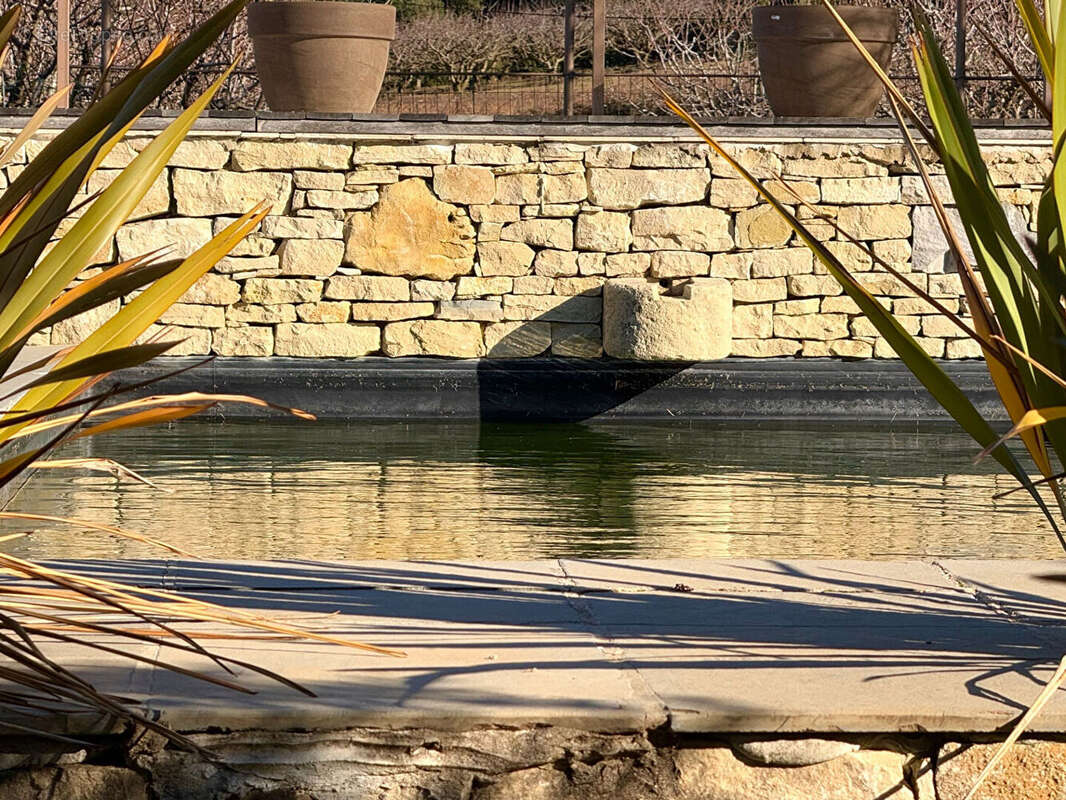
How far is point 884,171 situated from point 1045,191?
21.2 ft

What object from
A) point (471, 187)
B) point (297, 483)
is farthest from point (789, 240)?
point (297, 483)

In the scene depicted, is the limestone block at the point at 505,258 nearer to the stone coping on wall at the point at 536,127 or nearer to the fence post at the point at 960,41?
the stone coping on wall at the point at 536,127

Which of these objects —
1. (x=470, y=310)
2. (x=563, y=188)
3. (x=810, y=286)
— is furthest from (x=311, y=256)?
(x=810, y=286)

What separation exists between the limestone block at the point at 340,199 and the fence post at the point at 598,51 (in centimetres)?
150

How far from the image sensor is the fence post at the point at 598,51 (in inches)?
345

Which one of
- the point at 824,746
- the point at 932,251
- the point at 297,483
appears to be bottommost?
the point at 824,746

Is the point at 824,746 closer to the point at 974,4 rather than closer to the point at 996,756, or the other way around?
the point at 996,756

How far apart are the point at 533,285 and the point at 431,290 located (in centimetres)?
62

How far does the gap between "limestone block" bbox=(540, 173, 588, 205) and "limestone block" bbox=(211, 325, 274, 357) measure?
1841mm

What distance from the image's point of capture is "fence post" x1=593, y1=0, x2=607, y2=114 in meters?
8.77

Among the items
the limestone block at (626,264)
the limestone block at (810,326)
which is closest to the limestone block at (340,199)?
the limestone block at (626,264)

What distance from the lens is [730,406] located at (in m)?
8.60

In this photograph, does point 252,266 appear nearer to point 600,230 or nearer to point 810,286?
point 600,230

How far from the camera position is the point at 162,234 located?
8562 millimetres
